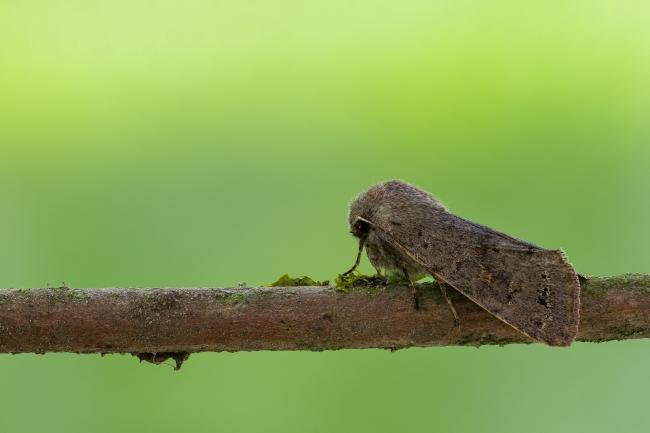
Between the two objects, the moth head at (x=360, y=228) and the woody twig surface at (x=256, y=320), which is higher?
the moth head at (x=360, y=228)

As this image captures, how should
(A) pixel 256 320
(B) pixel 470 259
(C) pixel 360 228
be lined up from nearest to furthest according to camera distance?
(A) pixel 256 320 → (B) pixel 470 259 → (C) pixel 360 228

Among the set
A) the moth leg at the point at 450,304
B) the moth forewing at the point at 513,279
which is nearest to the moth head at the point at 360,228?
the moth forewing at the point at 513,279

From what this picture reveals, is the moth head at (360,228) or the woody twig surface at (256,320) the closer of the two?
the woody twig surface at (256,320)

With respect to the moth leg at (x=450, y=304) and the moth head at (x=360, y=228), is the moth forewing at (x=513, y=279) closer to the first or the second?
the moth leg at (x=450, y=304)

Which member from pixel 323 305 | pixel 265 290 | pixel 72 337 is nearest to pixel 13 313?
pixel 72 337

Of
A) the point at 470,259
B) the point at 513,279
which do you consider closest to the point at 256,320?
the point at 470,259

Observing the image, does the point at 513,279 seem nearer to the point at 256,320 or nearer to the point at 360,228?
the point at 360,228

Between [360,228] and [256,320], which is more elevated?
[360,228]
